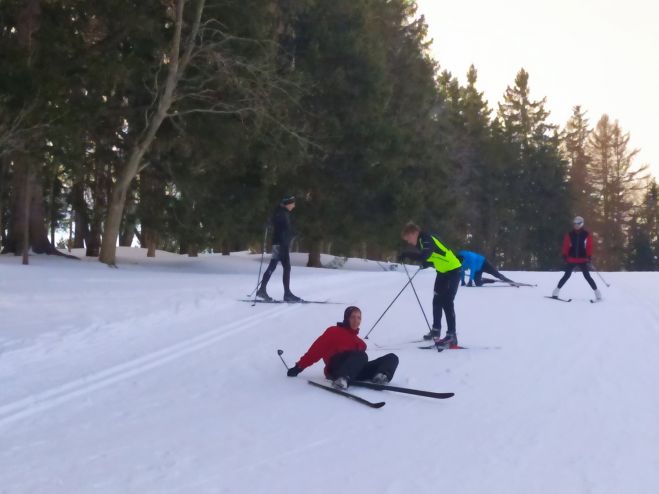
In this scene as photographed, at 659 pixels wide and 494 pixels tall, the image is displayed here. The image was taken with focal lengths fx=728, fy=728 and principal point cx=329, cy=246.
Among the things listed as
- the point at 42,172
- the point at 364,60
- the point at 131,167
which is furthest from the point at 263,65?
the point at 364,60

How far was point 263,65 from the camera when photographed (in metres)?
21.5

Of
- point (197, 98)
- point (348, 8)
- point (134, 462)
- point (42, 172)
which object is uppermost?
point (348, 8)

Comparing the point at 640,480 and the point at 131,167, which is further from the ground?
the point at 131,167

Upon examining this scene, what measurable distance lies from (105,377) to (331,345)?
90.4 inches

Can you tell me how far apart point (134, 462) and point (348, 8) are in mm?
28106

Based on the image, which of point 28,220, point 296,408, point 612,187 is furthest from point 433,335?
point 612,187

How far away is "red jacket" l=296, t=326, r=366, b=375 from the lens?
7.24m

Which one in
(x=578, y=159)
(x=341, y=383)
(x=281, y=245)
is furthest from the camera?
(x=578, y=159)

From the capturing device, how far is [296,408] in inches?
248

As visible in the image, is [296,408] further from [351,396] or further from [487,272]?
[487,272]

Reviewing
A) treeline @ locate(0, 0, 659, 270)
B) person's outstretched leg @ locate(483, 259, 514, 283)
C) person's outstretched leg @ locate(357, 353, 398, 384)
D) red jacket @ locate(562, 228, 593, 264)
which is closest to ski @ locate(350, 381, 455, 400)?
person's outstretched leg @ locate(357, 353, 398, 384)

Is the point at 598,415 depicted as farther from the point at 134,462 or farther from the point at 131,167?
the point at 131,167

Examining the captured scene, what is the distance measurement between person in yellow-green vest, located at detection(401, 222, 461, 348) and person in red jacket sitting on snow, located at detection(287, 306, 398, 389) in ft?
7.46

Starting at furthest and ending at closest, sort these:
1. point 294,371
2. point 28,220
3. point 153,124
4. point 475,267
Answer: point 28,220, point 153,124, point 475,267, point 294,371
